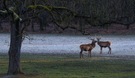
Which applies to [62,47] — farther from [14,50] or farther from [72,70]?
[14,50]

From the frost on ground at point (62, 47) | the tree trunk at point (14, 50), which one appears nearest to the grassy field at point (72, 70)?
the tree trunk at point (14, 50)

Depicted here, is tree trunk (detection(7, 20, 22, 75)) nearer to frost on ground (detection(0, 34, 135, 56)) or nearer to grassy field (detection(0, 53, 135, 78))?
grassy field (detection(0, 53, 135, 78))

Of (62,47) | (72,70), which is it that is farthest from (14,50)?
(62,47)

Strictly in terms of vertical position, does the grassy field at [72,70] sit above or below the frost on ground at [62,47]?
below

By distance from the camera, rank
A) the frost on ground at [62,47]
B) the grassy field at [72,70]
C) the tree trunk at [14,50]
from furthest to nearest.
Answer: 1. the frost on ground at [62,47]
2. the grassy field at [72,70]
3. the tree trunk at [14,50]

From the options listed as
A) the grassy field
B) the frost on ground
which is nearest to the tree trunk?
the grassy field

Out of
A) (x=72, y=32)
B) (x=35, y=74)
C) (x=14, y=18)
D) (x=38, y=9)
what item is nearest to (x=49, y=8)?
(x=38, y=9)

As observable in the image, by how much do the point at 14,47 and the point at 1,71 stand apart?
2.38 m

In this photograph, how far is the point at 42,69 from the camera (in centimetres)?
2202

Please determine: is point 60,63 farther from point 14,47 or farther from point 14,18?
point 14,18

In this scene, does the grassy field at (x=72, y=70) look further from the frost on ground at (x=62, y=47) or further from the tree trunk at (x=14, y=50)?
the frost on ground at (x=62, y=47)

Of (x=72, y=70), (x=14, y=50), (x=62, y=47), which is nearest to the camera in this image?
(x=14, y=50)

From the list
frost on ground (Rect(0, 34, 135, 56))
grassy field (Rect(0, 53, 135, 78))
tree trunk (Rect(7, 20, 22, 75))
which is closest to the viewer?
tree trunk (Rect(7, 20, 22, 75))

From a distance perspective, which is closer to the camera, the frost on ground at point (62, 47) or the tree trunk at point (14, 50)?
the tree trunk at point (14, 50)
